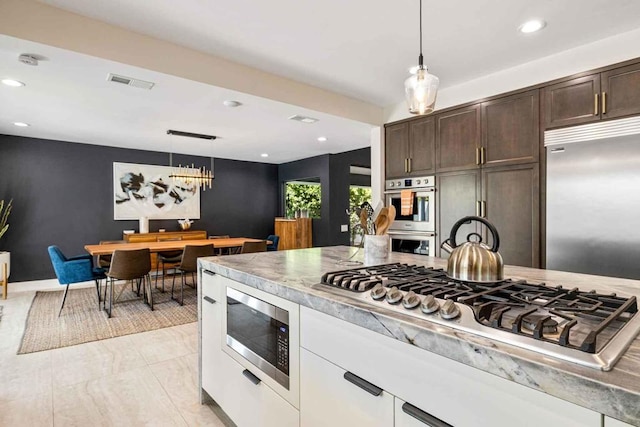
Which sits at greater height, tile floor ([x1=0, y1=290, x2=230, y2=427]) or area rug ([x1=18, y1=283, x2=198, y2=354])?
area rug ([x1=18, y1=283, x2=198, y2=354])

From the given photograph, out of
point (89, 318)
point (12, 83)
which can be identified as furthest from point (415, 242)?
point (12, 83)

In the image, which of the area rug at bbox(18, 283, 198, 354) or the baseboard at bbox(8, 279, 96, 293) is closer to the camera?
the area rug at bbox(18, 283, 198, 354)

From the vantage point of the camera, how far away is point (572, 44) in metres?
2.67

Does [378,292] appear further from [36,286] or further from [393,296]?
[36,286]

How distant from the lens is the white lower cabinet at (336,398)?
98 centimetres

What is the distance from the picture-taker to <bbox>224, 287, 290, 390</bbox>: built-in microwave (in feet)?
4.61

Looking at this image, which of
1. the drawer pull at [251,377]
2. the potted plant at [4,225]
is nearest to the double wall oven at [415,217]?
the drawer pull at [251,377]

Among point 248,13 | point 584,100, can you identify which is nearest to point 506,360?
point 248,13

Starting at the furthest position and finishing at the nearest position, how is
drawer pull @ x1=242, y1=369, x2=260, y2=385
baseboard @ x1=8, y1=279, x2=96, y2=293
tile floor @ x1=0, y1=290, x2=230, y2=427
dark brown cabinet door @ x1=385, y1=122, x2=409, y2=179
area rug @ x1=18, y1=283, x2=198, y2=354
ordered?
1. baseboard @ x1=8, y1=279, x2=96, y2=293
2. dark brown cabinet door @ x1=385, y1=122, x2=409, y2=179
3. area rug @ x1=18, y1=283, x2=198, y2=354
4. tile floor @ x1=0, y1=290, x2=230, y2=427
5. drawer pull @ x1=242, y1=369, x2=260, y2=385

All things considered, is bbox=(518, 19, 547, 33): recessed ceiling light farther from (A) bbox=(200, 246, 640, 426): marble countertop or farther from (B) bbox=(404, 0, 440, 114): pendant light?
(A) bbox=(200, 246, 640, 426): marble countertop

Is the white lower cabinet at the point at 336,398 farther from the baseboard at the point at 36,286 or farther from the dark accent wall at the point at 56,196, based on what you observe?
the dark accent wall at the point at 56,196

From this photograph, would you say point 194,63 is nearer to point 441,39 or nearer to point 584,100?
point 441,39

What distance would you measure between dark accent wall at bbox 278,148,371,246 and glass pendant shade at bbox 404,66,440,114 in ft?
15.3

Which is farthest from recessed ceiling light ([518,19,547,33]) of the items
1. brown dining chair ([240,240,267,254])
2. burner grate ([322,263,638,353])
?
brown dining chair ([240,240,267,254])
